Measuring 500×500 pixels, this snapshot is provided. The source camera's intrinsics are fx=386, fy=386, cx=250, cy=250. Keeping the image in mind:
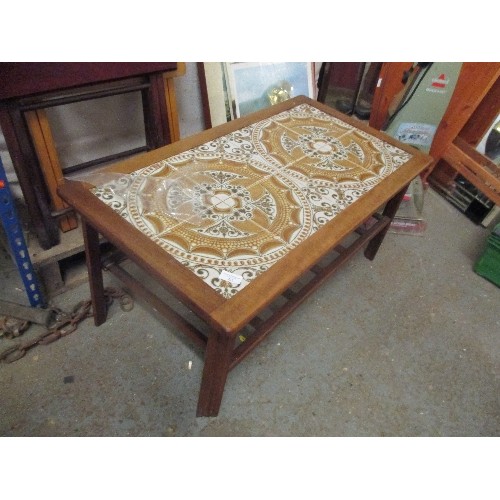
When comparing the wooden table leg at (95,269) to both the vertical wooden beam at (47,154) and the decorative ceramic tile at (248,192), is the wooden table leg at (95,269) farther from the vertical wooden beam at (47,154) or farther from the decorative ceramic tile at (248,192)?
the vertical wooden beam at (47,154)

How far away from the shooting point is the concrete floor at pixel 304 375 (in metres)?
1.21

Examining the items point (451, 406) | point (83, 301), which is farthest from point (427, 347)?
point (83, 301)

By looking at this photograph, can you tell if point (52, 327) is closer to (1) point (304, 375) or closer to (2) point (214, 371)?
(2) point (214, 371)

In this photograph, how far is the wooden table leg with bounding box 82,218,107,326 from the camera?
1128 mm

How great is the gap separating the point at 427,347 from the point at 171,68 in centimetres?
144

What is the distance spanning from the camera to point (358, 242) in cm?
147

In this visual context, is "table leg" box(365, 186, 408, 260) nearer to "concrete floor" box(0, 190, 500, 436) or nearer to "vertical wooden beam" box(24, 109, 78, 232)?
"concrete floor" box(0, 190, 500, 436)

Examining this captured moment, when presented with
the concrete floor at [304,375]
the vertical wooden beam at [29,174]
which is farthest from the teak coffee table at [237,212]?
the vertical wooden beam at [29,174]

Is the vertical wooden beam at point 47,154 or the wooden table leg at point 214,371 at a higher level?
the vertical wooden beam at point 47,154

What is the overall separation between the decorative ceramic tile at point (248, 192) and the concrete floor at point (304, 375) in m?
0.59

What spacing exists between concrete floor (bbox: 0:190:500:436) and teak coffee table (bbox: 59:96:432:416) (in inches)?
5.4

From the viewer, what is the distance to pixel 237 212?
1052mm

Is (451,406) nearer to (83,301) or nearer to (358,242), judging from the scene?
(358,242)

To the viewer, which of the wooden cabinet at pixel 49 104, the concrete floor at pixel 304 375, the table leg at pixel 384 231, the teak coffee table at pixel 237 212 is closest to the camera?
the teak coffee table at pixel 237 212
